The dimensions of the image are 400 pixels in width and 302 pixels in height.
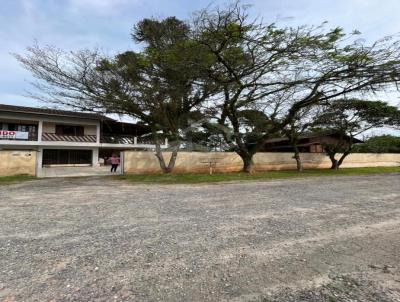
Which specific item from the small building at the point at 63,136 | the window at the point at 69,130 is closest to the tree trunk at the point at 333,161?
the small building at the point at 63,136

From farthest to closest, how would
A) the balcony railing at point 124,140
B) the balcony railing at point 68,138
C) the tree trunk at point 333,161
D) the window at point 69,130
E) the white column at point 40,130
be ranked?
1. the balcony railing at point 124,140
2. the window at point 69,130
3. the balcony railing at point 68,138
4. the white column at point 40,130
5. the tree trunk at point 333,161

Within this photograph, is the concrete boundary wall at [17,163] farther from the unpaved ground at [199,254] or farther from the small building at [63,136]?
the unpaved ground at [199,254]

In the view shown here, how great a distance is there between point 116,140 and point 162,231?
28.0m

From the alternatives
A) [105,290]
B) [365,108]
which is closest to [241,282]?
[105,290]

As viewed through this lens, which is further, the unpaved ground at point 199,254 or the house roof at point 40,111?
the house roof at point 40,111

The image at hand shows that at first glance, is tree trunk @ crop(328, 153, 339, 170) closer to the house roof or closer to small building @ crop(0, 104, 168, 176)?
small building @ crop(0, 104, 168, 176)

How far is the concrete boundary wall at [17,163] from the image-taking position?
16047 millimetres

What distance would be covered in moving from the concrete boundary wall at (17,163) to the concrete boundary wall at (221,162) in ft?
16.3

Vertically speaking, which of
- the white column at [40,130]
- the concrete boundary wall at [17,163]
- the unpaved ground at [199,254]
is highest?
the white column at [40,130]

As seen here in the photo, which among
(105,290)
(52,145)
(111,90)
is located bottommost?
(105,290)

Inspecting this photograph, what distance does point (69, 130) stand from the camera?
31.0m

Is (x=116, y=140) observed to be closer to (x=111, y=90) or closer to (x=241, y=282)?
(x=111, y=90)

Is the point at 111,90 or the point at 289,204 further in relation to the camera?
the point at 111,90

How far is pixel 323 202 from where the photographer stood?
26.0 feet
